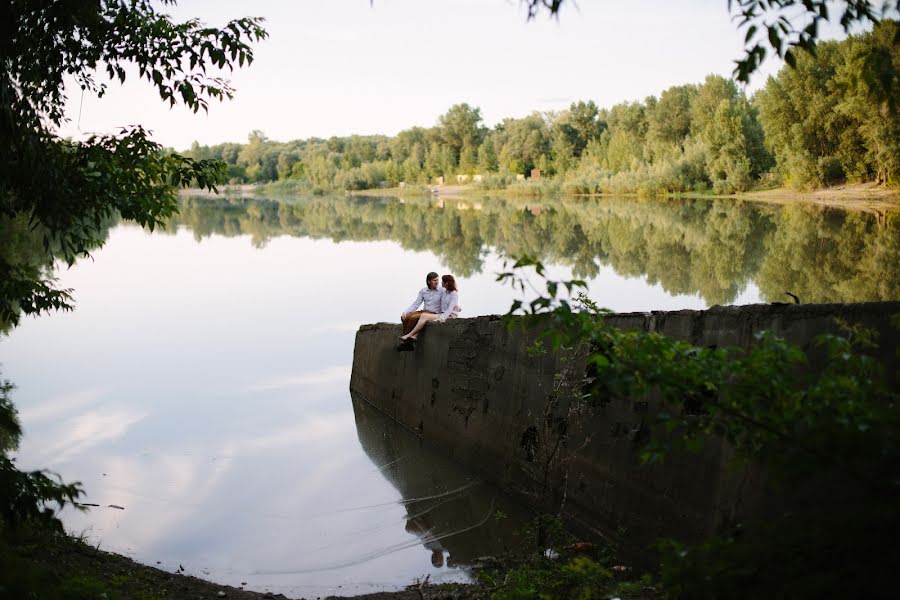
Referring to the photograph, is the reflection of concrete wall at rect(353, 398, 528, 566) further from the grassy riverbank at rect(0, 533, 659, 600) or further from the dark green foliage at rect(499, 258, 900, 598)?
the dark green foliage at rect(499, 258, 900, 598)

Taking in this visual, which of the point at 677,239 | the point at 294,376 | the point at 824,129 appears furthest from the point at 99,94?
the point at 824,129

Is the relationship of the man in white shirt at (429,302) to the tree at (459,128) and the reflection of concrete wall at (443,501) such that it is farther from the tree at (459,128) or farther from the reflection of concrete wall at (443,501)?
the tree at (459,128)

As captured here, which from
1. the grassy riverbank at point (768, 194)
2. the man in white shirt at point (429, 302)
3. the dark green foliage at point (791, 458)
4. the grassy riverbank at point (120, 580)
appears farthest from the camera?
the grassy riverbank at point (768, 194)

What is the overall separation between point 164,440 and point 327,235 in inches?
1630

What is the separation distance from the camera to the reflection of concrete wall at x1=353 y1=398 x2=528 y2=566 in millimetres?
9531

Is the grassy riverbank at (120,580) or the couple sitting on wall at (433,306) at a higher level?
the couple sitting on wall at (433,306)

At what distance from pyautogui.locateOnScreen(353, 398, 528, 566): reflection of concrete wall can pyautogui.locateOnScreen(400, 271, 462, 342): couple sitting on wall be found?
5.72 feet

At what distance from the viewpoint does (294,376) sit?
18844 mm

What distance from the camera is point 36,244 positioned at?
33.2m

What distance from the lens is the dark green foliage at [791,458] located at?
3041mm

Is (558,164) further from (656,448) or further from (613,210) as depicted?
(656,448)

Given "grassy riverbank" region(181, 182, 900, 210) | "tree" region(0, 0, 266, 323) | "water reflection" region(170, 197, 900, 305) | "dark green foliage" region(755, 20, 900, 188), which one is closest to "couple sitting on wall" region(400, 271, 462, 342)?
"tree" region(0, 0, 266, 323)

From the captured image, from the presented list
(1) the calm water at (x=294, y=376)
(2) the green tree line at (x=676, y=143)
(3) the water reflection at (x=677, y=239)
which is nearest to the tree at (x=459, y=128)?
(2) the green tree line at (x=676, y=143)

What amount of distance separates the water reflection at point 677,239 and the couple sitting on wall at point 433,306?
12897 millimetres
